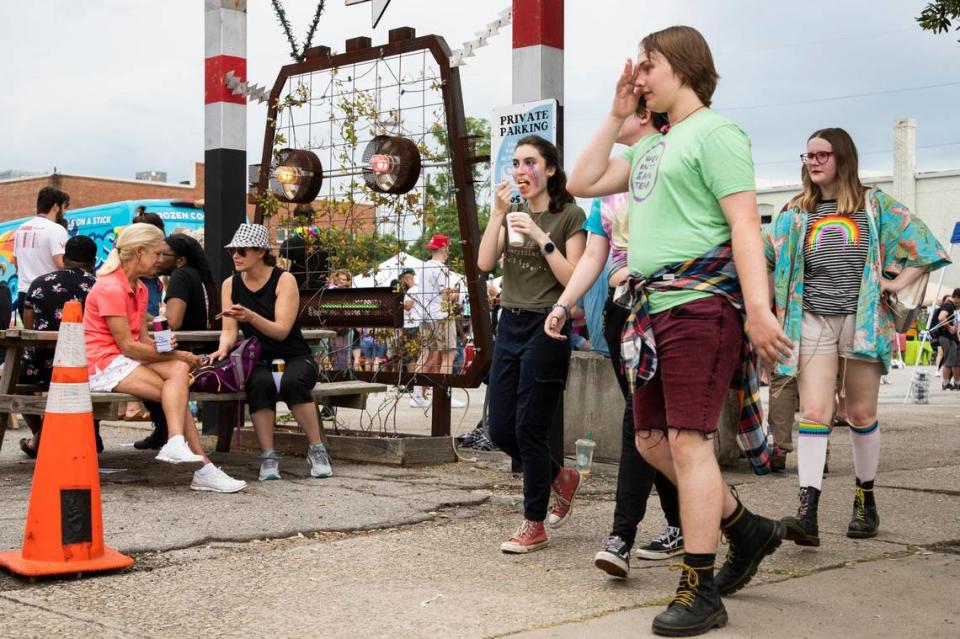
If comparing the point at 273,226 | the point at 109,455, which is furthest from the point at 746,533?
the point at 273,226

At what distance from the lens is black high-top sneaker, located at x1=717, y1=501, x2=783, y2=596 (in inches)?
165

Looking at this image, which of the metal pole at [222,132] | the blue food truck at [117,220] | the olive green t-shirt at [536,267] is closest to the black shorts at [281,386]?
the olive green t-shirt at [536,267]

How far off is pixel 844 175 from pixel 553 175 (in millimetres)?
1350

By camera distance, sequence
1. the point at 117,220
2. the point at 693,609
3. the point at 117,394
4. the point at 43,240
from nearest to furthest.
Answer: the point at 693,609, the point at 117,394, the point at 43,240, the point at 117,220

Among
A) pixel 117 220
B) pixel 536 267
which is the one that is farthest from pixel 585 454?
pixel 117 220

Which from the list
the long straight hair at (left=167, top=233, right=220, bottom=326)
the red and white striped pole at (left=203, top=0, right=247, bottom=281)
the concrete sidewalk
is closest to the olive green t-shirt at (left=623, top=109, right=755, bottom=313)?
the concrete sidewalk

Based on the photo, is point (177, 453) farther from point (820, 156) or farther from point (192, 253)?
point (820, 156)

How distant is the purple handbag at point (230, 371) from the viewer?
7285 mm

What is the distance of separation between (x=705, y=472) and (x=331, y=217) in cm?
577

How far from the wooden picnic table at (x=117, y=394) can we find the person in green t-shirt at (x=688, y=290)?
3.82 metres

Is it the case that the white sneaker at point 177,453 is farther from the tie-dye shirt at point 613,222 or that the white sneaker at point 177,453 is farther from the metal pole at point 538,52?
the tie-dye shirt at point 613,222

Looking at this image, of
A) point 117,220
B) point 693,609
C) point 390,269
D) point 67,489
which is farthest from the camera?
point 117,220

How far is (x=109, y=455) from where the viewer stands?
8406mm

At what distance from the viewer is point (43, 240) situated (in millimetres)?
10016
